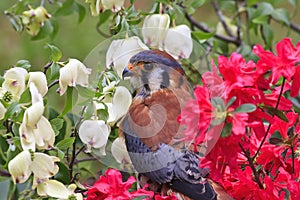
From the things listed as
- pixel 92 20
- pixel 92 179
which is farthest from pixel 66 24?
pixel 92 179

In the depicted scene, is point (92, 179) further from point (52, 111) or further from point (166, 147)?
point (166, 147)

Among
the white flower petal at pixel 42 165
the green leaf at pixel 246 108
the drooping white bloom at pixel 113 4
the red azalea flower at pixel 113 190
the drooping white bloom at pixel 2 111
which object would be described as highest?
the drooping white bloom at pixel 113 4

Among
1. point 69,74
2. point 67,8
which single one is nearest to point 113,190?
point 69,74

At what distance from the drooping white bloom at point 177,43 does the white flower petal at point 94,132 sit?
0.31m

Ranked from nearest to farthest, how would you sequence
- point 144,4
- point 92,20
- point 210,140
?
point 210,140 < point 92,20 < point 144,4

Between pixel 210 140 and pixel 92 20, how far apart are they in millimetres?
2926

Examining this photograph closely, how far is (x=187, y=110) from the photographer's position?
1214 millimetres

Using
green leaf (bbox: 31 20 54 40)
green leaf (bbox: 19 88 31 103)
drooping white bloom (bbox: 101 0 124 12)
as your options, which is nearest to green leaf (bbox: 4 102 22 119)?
green leaf (bbox: 19 88 31 103)

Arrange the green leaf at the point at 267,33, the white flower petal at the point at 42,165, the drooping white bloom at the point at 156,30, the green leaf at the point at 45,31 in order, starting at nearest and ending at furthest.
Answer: the white flower petal at the point at 42,165, the drooping white bloom at the point at 156,30, the green leaf at the point at 45,31, the green leaf at the point at 267,33

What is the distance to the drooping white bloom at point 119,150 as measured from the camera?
4.99ft

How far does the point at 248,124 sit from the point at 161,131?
0.35 meters

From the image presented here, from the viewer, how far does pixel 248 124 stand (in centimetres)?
116

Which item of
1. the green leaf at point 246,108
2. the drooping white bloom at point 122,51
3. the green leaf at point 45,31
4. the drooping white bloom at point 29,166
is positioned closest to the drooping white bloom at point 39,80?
the drooping white bloom at point 29,166

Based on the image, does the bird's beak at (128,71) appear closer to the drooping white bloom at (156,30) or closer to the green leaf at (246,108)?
the drooping white bloom at (156,30)
